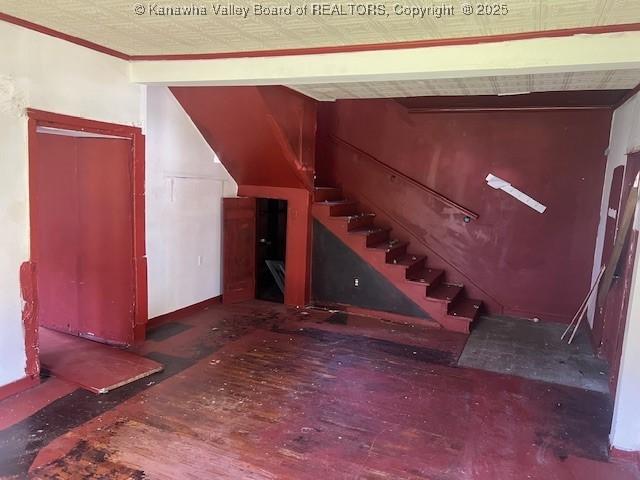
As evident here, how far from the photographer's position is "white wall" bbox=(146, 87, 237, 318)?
466 centimetres

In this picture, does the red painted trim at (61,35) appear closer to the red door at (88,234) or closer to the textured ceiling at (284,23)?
the textured ceiling at (284,23)

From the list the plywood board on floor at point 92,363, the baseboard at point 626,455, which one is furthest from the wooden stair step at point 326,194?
the baseboard at point 626,455

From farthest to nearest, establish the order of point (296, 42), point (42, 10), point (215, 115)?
1. point (215, 115)
2. point (296, 42)
3. point (42, 10)

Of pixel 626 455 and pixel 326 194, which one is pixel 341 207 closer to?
pixel 326 194

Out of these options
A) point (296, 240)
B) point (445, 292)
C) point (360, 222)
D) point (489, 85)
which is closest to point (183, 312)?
point (296, 240)

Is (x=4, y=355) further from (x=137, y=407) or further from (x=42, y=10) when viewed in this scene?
(x=42, y=10)

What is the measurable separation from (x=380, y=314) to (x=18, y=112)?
4.06 metres

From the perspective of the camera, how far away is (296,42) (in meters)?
3.05

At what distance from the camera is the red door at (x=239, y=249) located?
18.8ft

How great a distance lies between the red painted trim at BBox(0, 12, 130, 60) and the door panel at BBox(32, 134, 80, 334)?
3.13ft

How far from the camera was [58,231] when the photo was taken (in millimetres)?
4508

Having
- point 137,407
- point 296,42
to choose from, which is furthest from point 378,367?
point 296,42

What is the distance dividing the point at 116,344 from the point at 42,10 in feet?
9.24

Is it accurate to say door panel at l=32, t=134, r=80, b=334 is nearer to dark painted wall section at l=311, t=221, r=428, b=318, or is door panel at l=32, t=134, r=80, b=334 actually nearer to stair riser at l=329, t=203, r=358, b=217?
dark painted wall section at l=311, t=221, r=428, b=318
